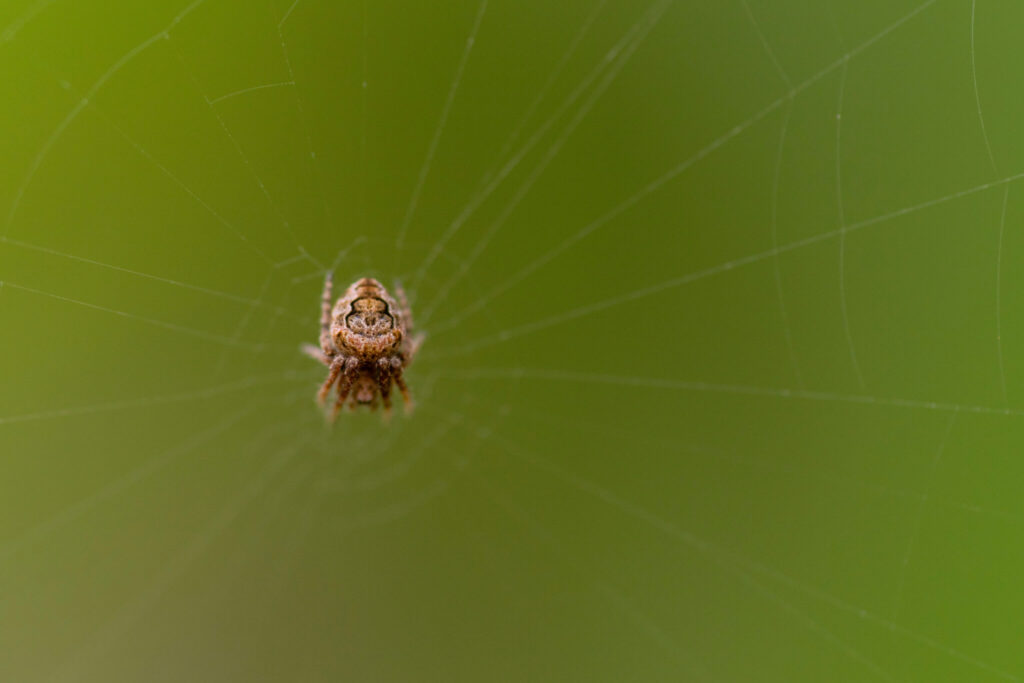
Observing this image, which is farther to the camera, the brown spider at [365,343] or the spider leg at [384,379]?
the spider leg at [384,379]

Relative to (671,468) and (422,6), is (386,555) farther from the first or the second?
(422,6)

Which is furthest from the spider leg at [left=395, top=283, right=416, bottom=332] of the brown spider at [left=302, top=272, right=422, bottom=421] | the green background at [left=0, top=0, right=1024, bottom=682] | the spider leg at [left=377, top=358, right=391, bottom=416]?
the green background at [left=0, top=0, right=1024, bottom=682]

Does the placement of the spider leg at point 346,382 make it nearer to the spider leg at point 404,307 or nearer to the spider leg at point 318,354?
the spider leg at point 318,354

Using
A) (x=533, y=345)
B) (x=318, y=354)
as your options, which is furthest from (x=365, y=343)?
(x=533, y=345)

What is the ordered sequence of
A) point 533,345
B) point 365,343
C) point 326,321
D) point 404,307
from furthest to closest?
1. point 533,345
2. point 404,307
3. point 326,321
4. point 365,343

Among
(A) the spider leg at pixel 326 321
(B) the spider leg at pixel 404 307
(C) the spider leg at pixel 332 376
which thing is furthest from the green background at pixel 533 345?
(C) the spider leg at pixel 332 376

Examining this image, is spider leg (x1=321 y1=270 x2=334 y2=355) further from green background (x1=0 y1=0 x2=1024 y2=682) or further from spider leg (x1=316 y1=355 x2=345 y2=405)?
green background (x1=0 y1=0 x2=1024 y2=682)

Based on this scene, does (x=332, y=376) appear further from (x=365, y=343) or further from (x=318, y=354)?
(x=365, y=343)
